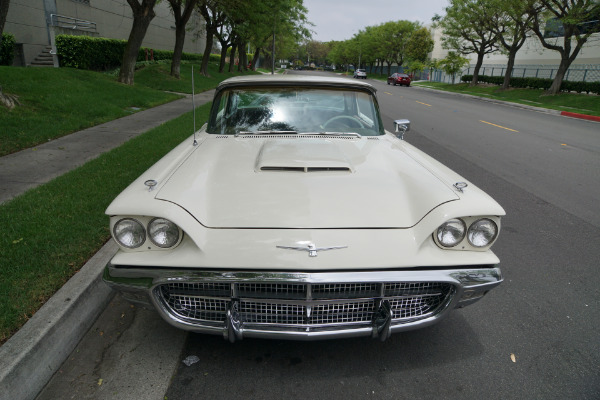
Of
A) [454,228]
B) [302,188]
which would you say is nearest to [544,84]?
[454,228]

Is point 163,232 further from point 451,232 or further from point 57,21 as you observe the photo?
point 57,21

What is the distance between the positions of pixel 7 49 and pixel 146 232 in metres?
17.5

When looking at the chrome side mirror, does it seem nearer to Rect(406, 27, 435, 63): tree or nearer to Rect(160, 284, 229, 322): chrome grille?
Rect(160, 284, 229, 322): chrome grille

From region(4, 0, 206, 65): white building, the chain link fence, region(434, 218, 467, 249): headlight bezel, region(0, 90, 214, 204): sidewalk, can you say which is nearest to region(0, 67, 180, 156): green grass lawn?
region(0, 90, 214, 204): sidewalk

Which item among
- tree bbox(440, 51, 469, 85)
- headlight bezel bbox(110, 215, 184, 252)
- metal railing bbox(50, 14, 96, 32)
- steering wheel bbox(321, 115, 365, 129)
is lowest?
headlight bezel bbox(110, 215, 184, 252)

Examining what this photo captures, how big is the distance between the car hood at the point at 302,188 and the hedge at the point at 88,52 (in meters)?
18.5

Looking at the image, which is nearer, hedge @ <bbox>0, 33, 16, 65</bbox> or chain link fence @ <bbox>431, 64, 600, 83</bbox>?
hedge @ <bbox>0, 33, 16, 65</bbox>

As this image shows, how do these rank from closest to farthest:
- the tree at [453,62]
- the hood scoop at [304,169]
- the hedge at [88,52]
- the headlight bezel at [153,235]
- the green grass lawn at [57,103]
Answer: the headlight bezel at [153,235], the hood scoop at [304,169], the green grass lawn at [57,103], the hedge at [88,52], the tree at [453,62]

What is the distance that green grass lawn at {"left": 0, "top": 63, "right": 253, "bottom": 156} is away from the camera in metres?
7.57

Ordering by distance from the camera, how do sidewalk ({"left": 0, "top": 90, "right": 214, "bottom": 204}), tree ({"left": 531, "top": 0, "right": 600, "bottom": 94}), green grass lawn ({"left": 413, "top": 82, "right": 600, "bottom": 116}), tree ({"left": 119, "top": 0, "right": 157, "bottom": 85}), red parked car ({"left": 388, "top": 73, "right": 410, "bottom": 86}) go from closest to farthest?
sidewalk ({"left": 0, "top": 90, "right": 214, "bottom": 204}), tree ({"left": 119, "top": 0, "right": 157, "bottom": 85}), green grass lawn ({"left": 413, "top": 82, "right": 600, "bottom": 116}), tree ({"left": 531, "top": 0, "right": 600, "bottom": 94}), red parked car ({"left": 388, "top": 73, "right": 410, "bottom": 86})

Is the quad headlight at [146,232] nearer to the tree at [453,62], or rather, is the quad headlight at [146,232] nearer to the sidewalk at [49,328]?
the sidewalk at [49,328]

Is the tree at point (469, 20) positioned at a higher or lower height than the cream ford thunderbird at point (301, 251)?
higher

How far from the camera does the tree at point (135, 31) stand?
49.0 feet

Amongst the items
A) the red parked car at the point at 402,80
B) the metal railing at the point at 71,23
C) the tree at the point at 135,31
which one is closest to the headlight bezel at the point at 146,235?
the tree at the point at 135,31
